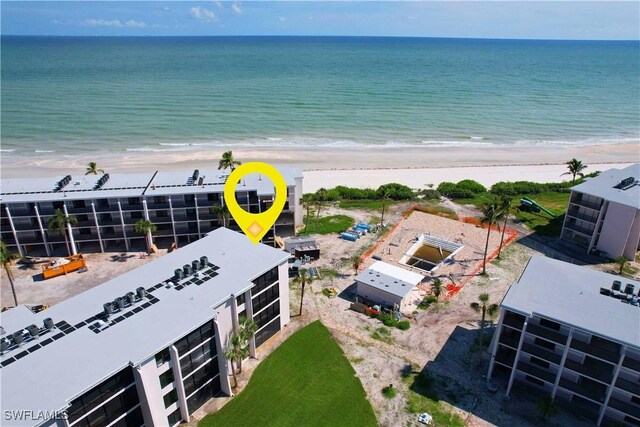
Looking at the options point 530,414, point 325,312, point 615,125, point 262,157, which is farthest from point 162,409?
point 615,125

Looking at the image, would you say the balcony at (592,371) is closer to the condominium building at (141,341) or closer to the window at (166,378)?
the condominium building at (141,341)

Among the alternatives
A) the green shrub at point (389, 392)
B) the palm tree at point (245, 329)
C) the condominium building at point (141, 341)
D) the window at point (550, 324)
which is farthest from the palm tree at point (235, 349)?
the window at point (550, 324)

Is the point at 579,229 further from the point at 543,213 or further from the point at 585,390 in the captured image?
the point at 585,390

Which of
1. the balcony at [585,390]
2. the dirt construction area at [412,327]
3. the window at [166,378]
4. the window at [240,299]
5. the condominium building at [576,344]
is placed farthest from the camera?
the window at [240,299]

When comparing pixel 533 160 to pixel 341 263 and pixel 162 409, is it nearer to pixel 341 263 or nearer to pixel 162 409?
pixel 341 263

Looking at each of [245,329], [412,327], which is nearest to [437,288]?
[412,327]
